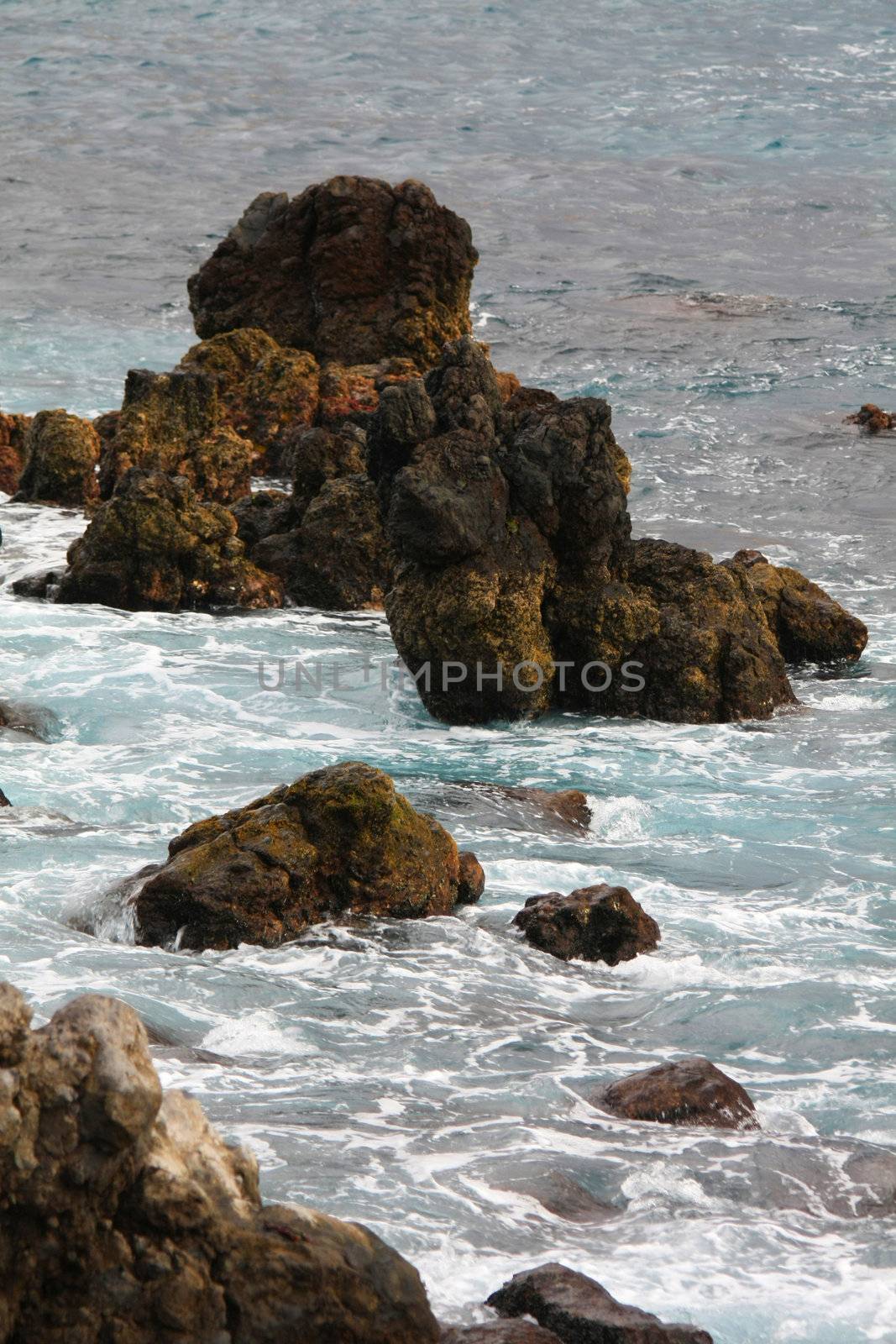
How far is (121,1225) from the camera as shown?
14.6 ft

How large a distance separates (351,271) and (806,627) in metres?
11.5

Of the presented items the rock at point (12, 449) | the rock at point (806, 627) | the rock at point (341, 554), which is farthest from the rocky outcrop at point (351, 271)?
the rock at point (806, 627)

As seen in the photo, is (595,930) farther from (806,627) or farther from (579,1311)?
(806,627)

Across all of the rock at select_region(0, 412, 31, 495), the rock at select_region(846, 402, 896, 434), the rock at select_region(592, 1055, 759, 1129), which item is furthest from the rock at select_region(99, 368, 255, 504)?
the rock at select_region(592, 1055, 759, 1129)

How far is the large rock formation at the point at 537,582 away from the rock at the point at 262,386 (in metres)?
7.87

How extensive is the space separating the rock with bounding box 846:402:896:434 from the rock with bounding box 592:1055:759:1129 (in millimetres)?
23021

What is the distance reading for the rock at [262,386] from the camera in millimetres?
23609

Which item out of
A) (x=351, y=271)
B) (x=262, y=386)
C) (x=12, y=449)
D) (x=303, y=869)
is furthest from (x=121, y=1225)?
(x=351, y=271)

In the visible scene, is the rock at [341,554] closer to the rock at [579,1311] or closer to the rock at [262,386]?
the rock at [262,386]

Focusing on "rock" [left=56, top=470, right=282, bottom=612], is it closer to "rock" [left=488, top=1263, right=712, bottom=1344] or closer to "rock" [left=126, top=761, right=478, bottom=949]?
"rock" [left=126, top=761, right=478, bottom=949]

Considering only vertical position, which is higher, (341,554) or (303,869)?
(341,554)

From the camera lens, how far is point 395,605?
50.6ft

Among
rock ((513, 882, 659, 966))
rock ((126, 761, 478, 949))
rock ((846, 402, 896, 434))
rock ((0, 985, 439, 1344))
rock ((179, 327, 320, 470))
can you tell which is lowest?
rock ((513, 882, 659, 966))

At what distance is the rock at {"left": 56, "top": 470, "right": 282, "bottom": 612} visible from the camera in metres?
17.9
